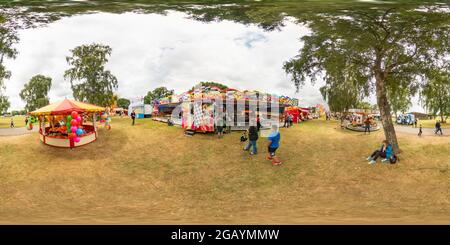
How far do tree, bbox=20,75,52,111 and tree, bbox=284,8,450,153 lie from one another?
2.02m

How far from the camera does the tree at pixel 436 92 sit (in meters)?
3.10

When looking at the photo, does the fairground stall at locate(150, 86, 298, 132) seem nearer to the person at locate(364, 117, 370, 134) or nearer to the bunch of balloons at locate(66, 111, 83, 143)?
the bunch of balloons at locate(66, 111, 83, 143)

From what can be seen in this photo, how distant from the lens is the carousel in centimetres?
245

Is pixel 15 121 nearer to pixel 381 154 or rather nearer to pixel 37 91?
pixel 37 91

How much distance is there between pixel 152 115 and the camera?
2510 millimetres

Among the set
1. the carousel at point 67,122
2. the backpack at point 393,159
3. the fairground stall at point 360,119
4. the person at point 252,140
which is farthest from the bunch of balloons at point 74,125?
the backpack at point 393,159

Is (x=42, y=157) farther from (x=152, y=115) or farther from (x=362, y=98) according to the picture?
(x=362, y=98)

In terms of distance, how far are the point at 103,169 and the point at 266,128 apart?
1399mm

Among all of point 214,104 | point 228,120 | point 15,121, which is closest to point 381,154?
point 228,120

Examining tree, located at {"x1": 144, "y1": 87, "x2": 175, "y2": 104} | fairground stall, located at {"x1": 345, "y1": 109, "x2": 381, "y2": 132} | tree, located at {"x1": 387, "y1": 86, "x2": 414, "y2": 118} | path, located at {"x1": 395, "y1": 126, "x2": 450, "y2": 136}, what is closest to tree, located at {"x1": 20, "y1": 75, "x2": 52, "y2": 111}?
tree, located at {"x1": 144, "y1": 87, "x2": 175, "y2": 104}

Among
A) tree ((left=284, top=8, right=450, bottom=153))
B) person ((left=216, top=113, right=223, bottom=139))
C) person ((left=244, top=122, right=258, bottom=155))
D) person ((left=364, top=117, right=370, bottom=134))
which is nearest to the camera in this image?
person ((left=216, top=113, right=223, bottom=139))

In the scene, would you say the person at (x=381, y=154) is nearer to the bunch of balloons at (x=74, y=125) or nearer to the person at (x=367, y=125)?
the person at (x=367, y=125)

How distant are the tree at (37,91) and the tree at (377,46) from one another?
6.63 ft
